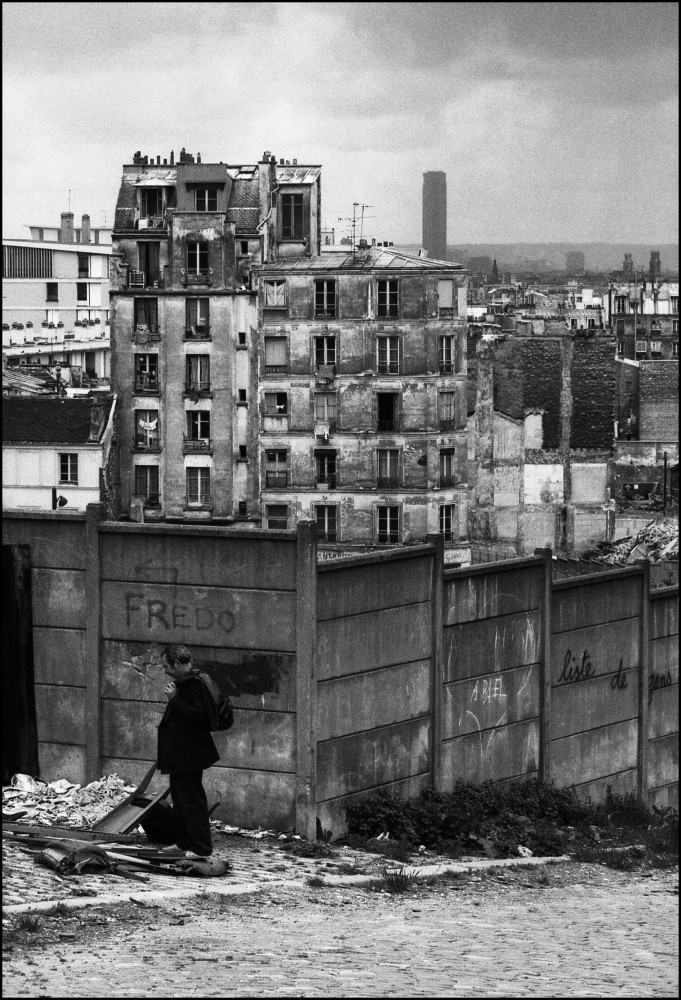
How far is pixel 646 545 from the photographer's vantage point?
188 feet

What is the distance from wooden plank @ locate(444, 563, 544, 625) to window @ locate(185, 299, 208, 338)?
4263 cm

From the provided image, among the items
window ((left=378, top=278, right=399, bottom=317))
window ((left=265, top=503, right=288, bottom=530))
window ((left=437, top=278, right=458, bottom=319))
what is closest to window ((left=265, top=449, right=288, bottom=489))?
window ((left=265, top=503, right=288, bottom=530))

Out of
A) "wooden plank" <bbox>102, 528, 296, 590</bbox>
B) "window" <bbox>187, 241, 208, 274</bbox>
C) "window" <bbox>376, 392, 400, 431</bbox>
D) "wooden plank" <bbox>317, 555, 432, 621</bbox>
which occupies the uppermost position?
"window" <bbox>187, 241, 208, 274</bbox>

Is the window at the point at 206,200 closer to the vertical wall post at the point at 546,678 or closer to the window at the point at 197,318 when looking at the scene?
the window at the point at 197,318

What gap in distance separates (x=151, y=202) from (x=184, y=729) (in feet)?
161

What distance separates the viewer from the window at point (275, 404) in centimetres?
5753

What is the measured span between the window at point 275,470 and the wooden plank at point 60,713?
42576 millimetres

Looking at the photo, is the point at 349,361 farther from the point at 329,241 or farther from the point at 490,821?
the point at 490,821

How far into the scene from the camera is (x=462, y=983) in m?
9.76

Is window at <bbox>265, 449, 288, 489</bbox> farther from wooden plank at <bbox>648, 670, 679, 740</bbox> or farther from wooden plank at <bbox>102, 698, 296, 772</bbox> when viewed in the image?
wooden plank at <bbox>102, 698, 296, 772</bbox>

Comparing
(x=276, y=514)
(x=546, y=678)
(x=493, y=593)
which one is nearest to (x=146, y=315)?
(x=276, y=514)

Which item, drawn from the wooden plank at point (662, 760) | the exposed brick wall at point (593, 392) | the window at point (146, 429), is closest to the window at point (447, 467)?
the window at point (146, 429)

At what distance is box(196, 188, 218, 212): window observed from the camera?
5919 centimetres

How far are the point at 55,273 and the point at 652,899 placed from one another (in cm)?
8203
